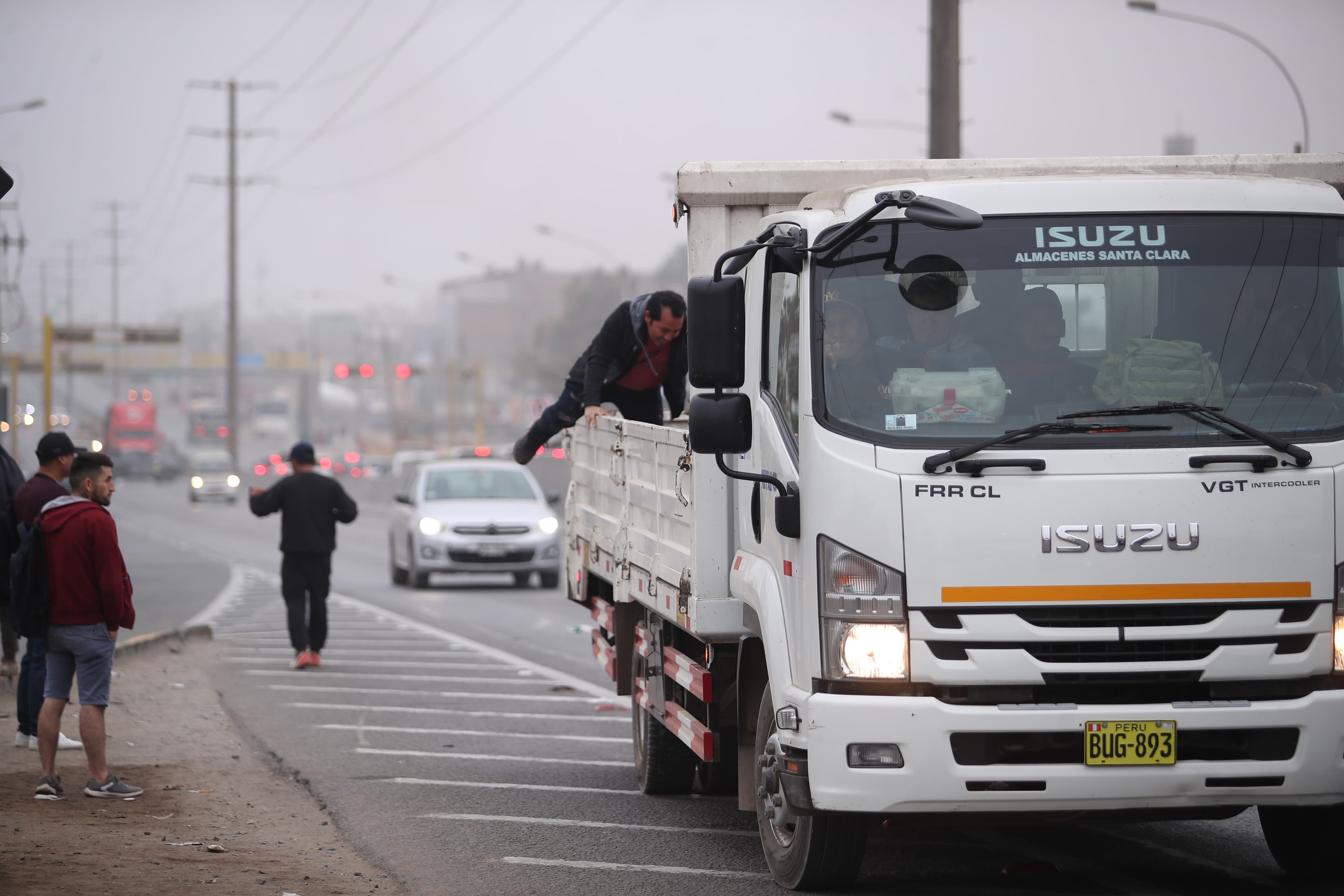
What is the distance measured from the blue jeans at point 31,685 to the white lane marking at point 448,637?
13.2ft

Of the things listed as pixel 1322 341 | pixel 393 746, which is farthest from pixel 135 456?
pixel 1322 341

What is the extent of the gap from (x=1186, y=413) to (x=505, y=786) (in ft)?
15.2

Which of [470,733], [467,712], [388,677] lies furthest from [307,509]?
[470,733]

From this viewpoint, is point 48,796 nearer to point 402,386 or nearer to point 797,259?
point 797,259

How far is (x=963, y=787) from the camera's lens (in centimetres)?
529

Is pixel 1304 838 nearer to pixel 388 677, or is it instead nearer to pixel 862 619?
pixel 862 619

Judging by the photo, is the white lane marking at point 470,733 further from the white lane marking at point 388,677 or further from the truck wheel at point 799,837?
the truck wheel at point 799,837

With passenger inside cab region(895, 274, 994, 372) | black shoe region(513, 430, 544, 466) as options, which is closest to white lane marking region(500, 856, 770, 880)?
passenger inside cab region(895, 274, 994, 372)

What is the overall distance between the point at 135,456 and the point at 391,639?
80651mm

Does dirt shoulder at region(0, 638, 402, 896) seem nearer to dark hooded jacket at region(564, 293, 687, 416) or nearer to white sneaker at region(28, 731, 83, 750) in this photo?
white sneaker at region(28, 731, 83, 750)

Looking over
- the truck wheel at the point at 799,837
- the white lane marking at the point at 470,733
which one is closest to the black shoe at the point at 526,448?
the white lane marking at the point at 470,733

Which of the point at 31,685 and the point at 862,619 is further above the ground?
the point at 862,619

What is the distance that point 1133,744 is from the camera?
17.3 ft

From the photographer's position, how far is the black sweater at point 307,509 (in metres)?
14.2
